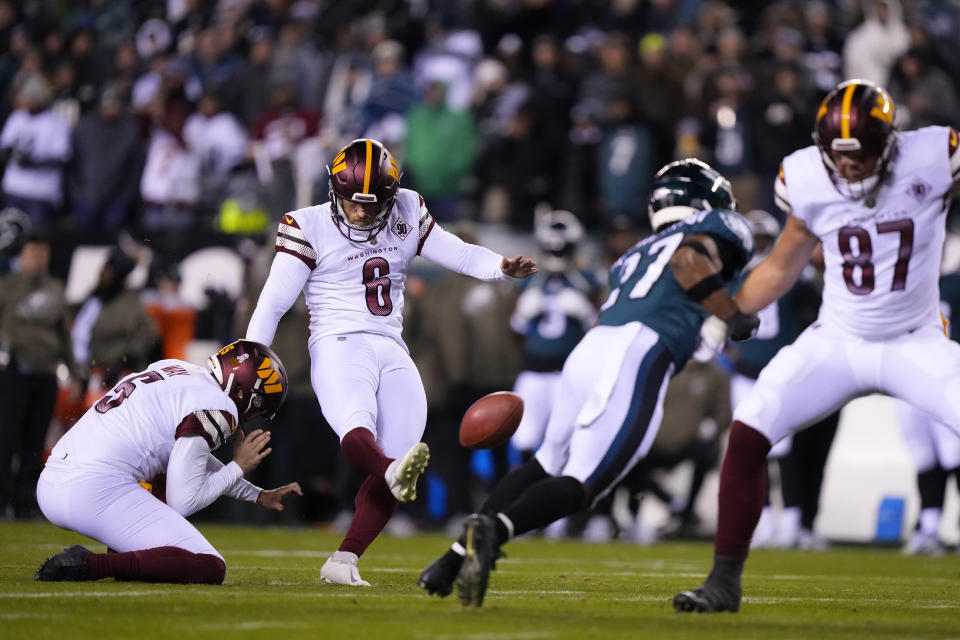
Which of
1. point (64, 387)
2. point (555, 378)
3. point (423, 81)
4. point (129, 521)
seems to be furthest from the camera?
point (423, 81)

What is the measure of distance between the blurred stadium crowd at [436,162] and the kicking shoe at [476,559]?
5807 millimetres

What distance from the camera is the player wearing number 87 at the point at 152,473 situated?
5.56 meters

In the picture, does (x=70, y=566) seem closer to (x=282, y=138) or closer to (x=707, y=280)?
(x=707, y=280)

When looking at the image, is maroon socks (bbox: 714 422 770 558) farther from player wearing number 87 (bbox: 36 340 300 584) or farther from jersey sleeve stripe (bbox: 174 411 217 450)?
jersey sleeve stripe (bbox: 174 411 217 450)

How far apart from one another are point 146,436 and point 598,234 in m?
6.74

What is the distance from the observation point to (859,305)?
16.5 feet

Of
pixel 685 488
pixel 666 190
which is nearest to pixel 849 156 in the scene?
pixel 666 190

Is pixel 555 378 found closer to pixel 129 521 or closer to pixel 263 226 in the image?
pixel 263 226

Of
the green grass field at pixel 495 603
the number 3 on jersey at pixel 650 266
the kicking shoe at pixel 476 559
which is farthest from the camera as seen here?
the number 3 on jersey at pixel 650 266

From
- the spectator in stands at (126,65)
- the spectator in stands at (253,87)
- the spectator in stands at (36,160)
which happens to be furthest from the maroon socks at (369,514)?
the spectator in stands at (126,65)

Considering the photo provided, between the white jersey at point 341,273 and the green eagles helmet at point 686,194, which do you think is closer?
the green eagles helmet at point 686,194

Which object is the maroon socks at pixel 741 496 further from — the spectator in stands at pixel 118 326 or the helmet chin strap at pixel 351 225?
the spectator in stands at pixel 118 326

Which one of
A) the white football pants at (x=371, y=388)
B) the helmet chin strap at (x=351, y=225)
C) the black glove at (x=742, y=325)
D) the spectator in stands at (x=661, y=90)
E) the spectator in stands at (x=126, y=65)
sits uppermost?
the spectator in stands at (x=126, y=65)

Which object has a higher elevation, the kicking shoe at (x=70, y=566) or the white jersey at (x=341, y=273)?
the white jersey at (x=341, y=273)
